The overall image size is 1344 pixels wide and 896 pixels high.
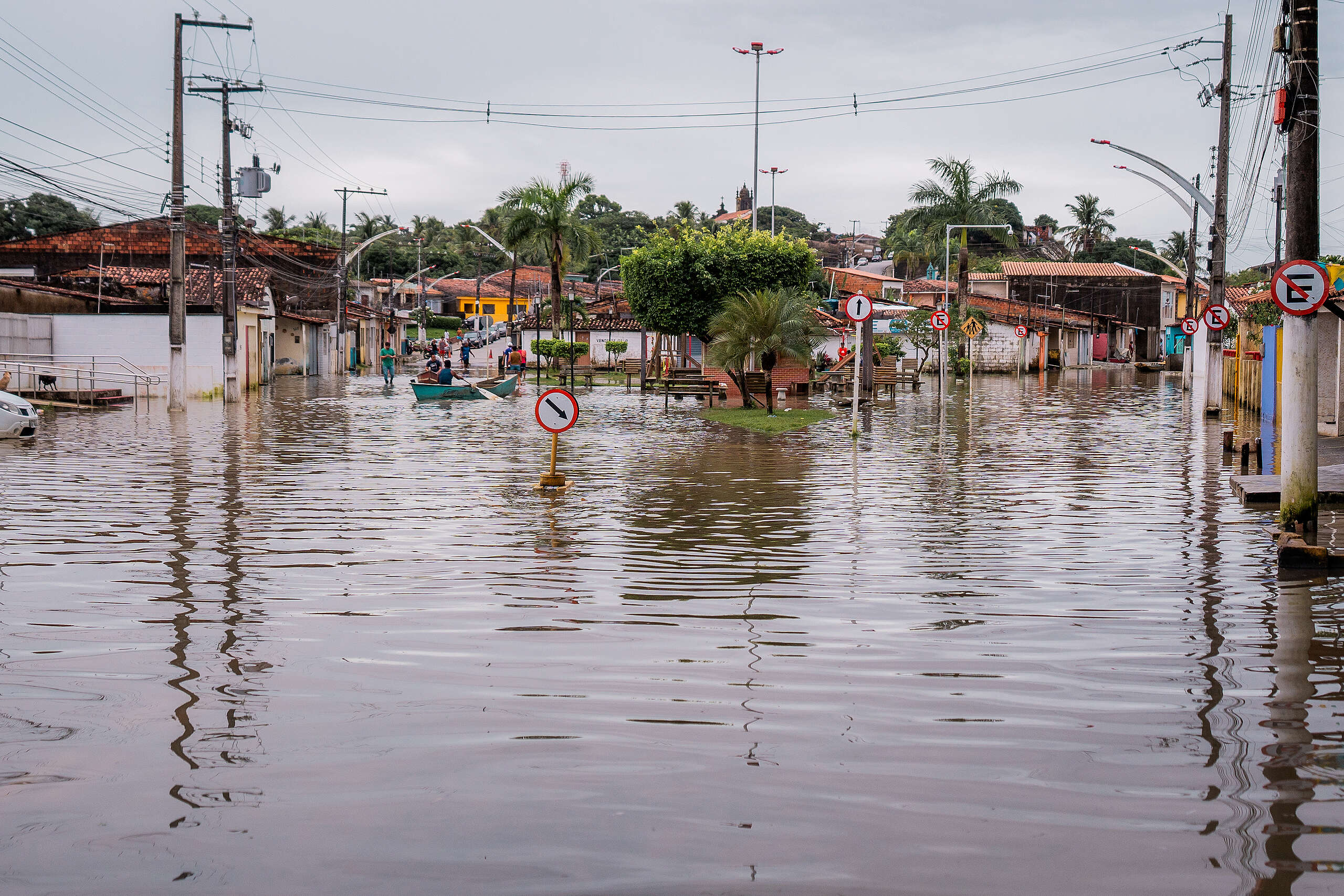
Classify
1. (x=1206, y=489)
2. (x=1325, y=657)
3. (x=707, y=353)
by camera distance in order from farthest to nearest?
(x=707, y=353), (x=1206, y=489), (x=1325, y=657)

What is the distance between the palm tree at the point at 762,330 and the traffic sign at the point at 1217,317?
979 centimetres

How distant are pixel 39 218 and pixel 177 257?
2231 inches

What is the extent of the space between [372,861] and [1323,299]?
32.8 ft

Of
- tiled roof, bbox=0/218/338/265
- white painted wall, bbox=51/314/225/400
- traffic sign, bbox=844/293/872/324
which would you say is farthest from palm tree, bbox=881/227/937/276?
traffic sign, bbox=844/293/872/324

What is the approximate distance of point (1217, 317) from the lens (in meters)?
30.6

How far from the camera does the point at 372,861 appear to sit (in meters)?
4.14

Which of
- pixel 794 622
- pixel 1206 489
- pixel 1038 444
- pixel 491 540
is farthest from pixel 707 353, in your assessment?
pixel 794 622

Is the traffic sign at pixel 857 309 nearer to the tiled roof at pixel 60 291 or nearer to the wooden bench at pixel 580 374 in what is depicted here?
the wooden bench at pixel 580 374

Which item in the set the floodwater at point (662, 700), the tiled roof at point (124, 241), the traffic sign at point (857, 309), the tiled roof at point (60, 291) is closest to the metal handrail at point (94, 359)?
the tiled roof at point (60, 291)

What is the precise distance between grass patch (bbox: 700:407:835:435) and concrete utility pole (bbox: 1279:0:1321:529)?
47.8 feet

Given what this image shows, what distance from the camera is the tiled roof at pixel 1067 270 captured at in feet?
308

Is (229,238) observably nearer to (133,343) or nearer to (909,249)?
(133,343)

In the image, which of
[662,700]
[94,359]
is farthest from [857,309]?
[94,359]

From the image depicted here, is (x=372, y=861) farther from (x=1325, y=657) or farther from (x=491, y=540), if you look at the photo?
(x=491, y=540)
